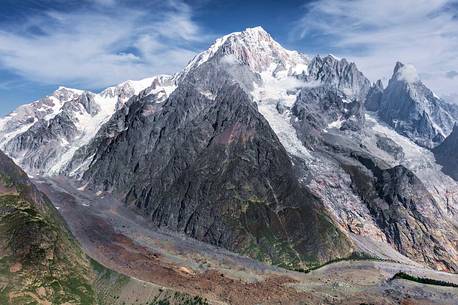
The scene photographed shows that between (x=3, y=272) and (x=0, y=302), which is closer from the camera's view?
(x=0, y=302)

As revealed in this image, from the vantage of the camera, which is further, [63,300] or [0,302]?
[63,300]

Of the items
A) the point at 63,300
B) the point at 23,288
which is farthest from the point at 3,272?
the point at 63,300

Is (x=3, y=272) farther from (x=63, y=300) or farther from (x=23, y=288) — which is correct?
(x=63, y=300)
